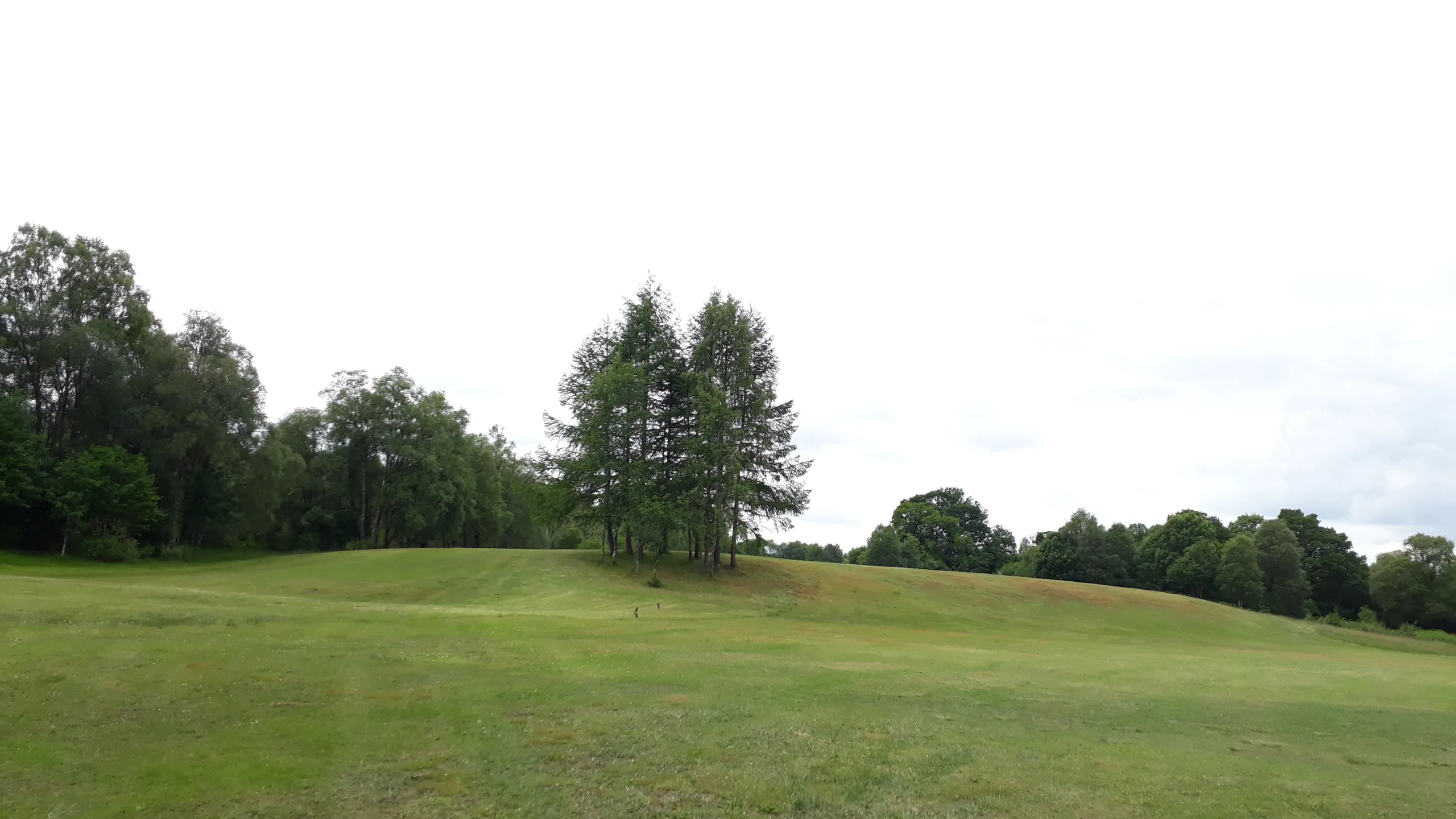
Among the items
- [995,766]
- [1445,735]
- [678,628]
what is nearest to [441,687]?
[995,766]

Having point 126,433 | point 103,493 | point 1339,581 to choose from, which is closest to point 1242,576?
point 1339,581

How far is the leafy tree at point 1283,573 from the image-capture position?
89625 millimetres

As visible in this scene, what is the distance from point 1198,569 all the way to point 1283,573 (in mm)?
8670

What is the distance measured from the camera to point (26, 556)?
5019 centimetres

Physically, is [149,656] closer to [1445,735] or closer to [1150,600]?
[1445,735]

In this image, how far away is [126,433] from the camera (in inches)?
2312

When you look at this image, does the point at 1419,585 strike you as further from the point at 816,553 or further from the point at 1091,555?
the point at 816,553

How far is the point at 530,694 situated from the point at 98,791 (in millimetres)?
8111

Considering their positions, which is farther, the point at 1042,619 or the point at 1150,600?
the point at 1150,600

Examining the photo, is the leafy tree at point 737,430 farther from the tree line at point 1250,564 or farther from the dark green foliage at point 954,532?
the dark green foliage at point 954,532

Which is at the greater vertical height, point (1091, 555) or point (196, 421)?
point (196, 421)

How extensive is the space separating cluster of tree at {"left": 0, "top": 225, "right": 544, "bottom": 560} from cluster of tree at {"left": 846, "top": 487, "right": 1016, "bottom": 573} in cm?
8563

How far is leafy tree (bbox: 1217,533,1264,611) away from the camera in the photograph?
8475 cm

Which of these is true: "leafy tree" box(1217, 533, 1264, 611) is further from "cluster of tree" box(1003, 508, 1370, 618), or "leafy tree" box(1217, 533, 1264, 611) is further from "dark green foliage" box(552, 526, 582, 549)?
"dark green foliage" box(552, 526, 582, 549)
